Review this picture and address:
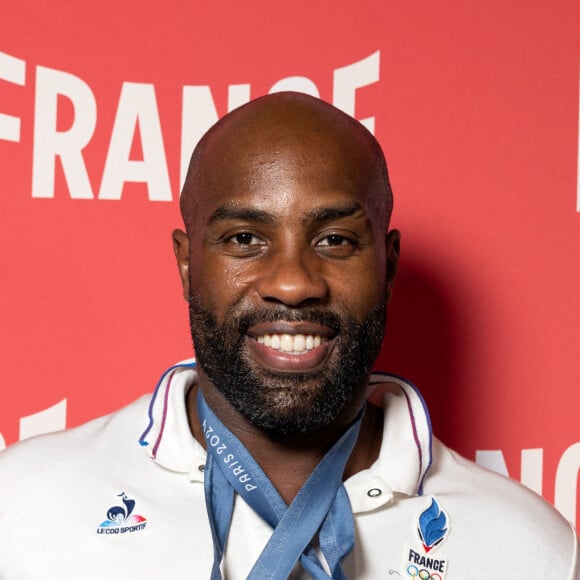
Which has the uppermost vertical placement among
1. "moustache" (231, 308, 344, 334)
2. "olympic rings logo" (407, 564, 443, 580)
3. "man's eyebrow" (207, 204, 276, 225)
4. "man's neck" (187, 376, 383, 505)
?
"man's eyebrow" (207, 204, 276, 225)

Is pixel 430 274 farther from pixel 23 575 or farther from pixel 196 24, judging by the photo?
pixel 23 575

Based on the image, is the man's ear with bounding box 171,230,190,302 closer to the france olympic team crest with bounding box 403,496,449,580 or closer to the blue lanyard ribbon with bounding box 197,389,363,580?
the blue lanyard ribbon with bounding box 197,389,363,580

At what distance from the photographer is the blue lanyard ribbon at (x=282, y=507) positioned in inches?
51.8

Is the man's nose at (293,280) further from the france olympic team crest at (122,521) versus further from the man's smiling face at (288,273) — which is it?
the france olympic team crest at (122,521)

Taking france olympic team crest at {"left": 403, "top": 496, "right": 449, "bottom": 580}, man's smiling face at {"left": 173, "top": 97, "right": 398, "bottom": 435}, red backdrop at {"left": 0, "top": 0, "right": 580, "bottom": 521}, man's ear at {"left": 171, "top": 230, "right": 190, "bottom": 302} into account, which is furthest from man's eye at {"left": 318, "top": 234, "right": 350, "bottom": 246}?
red backdrop at {"left": 0, "top": 0, "right": 580, "bottom": 521}

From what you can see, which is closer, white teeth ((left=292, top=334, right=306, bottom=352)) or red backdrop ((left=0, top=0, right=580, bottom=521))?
white teeth ((left=292, top=334, right=306, bottom=352))

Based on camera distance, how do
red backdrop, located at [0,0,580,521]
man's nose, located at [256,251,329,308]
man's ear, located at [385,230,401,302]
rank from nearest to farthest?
man's nose, located at [256,251,329,308] → man's ear, located at [385,230,401,302] → red backdrop, located at [0,0,580,521]

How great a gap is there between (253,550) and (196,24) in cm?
106

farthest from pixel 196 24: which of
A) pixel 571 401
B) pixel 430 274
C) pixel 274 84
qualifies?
pixel 571 401

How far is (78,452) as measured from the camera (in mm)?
1469

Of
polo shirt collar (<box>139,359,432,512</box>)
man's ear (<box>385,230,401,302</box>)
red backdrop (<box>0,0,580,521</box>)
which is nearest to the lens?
polo shirt collar (<box>139,359,432,512</box>)

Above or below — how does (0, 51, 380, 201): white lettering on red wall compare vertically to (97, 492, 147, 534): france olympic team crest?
above

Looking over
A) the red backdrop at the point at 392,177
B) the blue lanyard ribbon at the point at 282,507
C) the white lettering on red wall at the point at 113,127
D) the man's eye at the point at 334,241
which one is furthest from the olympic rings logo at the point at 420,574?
the white lettering on red wall at the point at 113,127

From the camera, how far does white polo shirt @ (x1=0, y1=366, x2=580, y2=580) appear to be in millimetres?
1351
